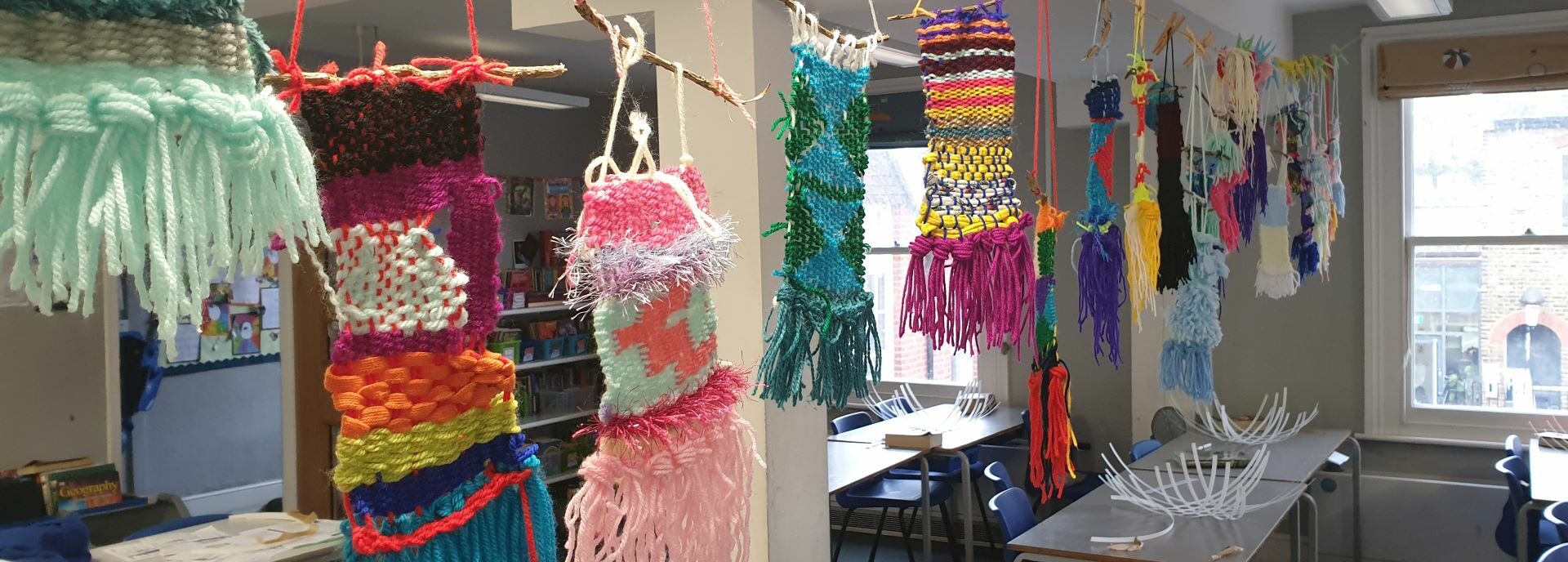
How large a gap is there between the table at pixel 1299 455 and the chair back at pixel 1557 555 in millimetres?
1324

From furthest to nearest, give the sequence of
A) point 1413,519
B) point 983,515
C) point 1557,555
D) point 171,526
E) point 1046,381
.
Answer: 1. point 983,515
2. point 1413,519
3. point 171,526
4. point 1557,555
5. point 1046,381

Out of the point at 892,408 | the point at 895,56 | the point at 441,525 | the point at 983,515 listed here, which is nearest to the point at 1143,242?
the point at 441,525

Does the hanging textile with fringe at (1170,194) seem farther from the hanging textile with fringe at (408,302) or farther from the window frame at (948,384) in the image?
the window frame at (948,384)

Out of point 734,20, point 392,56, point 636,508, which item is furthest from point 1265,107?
point 392,56

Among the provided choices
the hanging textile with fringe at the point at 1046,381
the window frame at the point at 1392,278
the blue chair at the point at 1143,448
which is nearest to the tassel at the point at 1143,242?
the hanging textile with fringe at the point at 1046,381

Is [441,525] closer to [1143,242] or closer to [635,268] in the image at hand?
[635,268]

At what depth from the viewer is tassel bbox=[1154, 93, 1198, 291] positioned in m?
2.81

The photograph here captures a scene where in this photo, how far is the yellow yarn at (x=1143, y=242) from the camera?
8.98 feet

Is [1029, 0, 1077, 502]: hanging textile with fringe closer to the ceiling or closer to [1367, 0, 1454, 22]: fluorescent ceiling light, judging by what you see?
the ceiling

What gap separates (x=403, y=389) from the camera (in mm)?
1282

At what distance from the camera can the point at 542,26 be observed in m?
3.09

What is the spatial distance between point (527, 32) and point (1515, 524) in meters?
4.92

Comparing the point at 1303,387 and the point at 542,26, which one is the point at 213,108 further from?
the point at 1303,387

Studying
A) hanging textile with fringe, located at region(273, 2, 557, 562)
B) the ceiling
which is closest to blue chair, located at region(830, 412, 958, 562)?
the ceiling
